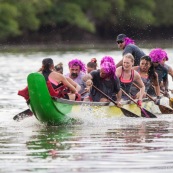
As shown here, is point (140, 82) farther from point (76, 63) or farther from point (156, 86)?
point (76, 63)

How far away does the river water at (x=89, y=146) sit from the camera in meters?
11.7

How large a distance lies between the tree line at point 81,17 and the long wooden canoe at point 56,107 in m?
57.9

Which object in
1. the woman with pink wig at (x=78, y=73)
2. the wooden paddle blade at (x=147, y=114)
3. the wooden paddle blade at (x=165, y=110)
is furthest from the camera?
the wooden paddle blade at (x=165, y=110)

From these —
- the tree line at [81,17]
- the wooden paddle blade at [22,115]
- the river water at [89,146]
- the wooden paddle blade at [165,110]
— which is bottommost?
the river water at [89,146]

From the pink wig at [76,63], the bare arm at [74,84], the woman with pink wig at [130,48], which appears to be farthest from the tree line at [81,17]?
the bare arm at [74,84]

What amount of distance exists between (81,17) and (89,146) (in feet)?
241

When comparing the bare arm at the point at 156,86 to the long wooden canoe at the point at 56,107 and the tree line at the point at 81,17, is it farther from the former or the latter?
the tree line at the point at 81,17

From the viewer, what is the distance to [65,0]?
8981 cm

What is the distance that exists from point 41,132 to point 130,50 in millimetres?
5058

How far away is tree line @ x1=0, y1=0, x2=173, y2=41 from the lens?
79.5m

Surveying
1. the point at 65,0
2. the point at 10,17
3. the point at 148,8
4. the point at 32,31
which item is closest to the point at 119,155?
the point at 10,17

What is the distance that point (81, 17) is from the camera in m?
86.6

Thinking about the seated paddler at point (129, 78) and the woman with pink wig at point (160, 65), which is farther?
the woman with pink wig at point (160, 65)

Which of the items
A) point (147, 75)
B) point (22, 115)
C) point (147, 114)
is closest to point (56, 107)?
point (22, 115)
